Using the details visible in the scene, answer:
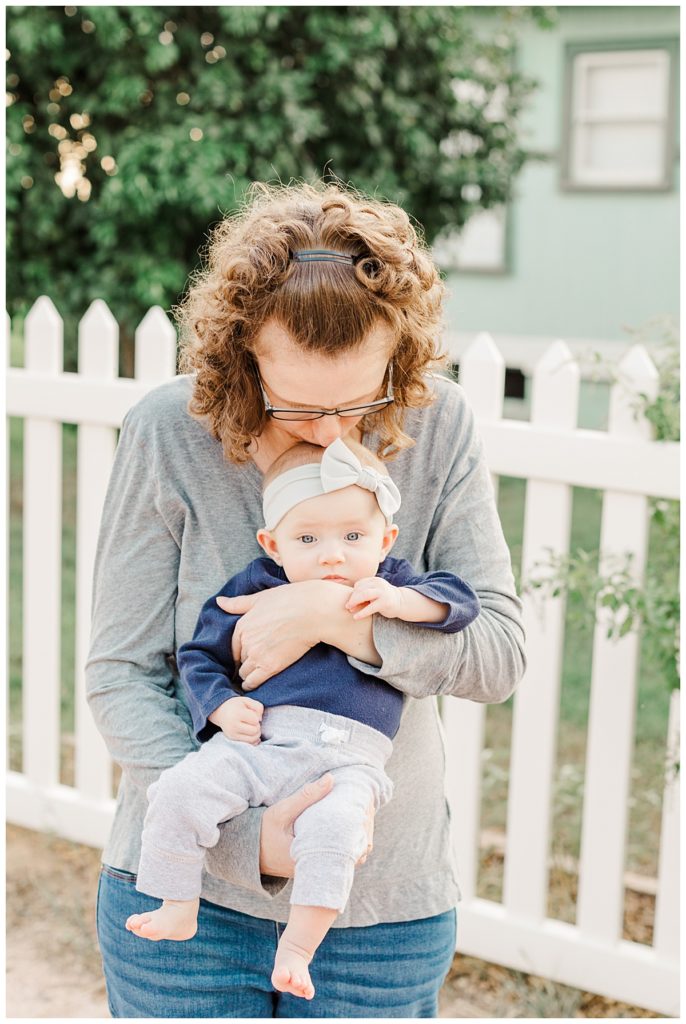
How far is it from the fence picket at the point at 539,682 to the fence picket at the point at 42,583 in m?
1.81

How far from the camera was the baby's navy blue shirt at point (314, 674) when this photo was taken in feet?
5.45

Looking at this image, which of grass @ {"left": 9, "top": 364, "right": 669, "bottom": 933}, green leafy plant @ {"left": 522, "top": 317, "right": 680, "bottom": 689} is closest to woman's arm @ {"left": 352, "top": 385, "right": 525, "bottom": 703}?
green leafy plant @ {"left": 522, "top": 317, "right": 680, "bottom": 689}

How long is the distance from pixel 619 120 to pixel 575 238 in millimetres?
1398

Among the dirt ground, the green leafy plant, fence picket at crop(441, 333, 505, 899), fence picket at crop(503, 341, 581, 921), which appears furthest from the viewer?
fence picket at crop(441, 333, 505, 899)

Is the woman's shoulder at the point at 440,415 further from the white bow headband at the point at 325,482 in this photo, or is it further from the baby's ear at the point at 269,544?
the baby's ear at the point at 269,544

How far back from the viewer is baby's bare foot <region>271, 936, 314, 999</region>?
1.52 m

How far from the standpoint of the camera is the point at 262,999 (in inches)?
69.4

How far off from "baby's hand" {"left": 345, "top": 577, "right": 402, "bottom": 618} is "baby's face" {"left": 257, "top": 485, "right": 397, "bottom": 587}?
59 mm

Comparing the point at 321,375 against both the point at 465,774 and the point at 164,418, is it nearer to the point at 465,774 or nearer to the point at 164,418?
the point at 164,418

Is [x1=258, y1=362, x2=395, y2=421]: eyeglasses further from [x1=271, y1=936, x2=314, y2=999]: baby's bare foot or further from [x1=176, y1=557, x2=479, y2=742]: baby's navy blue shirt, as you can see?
[x1=271, y1=936, x2=314, y2=999]: baby's bare foot

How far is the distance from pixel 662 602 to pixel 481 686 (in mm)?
1568

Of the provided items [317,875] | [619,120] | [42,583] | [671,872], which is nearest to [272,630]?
[317,875]

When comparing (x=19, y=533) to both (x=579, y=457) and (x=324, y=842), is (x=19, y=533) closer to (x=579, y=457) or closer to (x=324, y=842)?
(x=579, y=457)

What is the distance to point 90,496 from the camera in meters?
4.03
